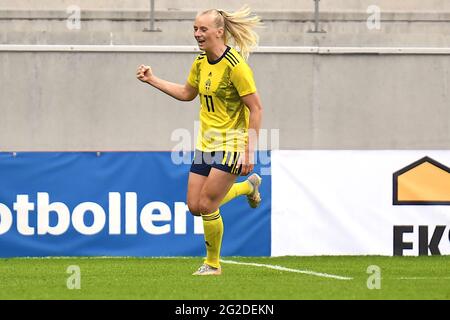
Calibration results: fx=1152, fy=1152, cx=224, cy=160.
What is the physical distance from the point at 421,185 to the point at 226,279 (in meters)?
3.90

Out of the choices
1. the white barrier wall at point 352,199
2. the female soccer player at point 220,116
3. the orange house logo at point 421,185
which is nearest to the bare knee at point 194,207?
the female soccer player at point 220,116

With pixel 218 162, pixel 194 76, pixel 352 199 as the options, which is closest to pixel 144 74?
pixel 194 76

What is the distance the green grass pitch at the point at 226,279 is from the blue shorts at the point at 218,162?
87 cm

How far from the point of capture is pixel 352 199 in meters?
12.4

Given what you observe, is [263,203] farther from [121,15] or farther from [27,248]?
[121,15]

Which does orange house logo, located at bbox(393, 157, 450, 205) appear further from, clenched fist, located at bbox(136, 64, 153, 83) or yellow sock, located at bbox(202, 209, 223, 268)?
clenched fist, located at bbox(136, 64, 153, 83)

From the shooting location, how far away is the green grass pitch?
7.92 meters

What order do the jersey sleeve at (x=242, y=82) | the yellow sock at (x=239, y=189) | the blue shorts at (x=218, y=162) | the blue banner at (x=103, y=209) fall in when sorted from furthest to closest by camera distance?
1. the blue banner at (x=103, y=209)
2. the yellow sock at (x=239, y=189)
3. the blue shorts at (x=218, y=162)
4. the jersey sleeve at (x=242, y=82)

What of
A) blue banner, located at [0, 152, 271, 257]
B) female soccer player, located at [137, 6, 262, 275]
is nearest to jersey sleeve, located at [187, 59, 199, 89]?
female soccer player, located at [137, 6, 262, 275]

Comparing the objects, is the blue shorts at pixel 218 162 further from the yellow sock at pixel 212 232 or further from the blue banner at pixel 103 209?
the blue banner at pixel 103 209

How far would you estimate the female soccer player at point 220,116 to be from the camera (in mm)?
9172

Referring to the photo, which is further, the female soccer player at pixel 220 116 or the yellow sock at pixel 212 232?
the yellow sock at pixel 212 232

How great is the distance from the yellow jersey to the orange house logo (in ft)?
11.4

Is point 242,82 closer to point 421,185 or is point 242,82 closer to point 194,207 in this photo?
point 194,207
